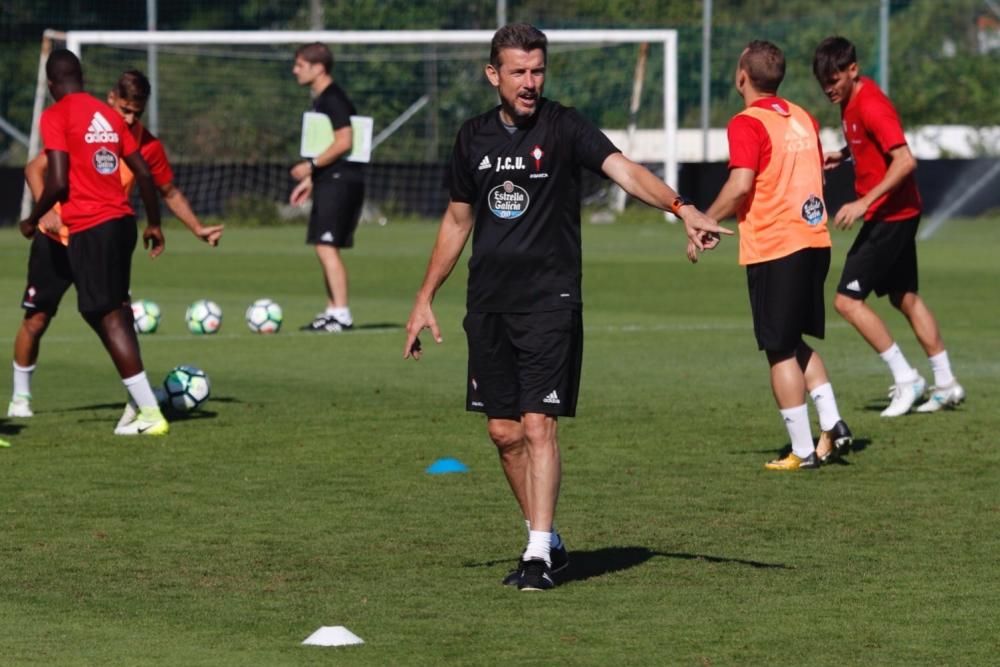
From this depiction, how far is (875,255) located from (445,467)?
3493 millimetres

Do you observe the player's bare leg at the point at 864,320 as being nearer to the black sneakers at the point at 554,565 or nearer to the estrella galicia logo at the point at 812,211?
the estrella galicia logo at the point at 812,211

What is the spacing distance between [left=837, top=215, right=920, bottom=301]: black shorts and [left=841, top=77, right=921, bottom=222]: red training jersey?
0.23 ft

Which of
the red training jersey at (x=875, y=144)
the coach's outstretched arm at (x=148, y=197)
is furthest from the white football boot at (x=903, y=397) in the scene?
the coach's outstretched arm at (x=148, y=197)

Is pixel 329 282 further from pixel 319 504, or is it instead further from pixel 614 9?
pixel 614 9

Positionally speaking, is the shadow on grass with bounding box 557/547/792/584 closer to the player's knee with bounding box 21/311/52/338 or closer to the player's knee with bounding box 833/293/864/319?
the player's knee with bounding box 833/293/864/319

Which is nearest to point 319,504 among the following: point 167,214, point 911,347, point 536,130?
point 536,130

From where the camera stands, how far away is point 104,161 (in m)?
11.7

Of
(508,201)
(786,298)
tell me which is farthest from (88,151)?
(508,201)

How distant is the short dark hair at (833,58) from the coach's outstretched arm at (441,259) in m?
4.59

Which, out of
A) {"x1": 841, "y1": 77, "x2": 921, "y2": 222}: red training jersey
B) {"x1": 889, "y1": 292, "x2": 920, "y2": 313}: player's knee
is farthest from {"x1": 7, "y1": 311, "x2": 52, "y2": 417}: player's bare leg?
{"x1": 889, "y1": 292, "x2": 920, "y2": 313}: player's knee

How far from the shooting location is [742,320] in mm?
19734

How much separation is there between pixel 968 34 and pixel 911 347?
165 feet

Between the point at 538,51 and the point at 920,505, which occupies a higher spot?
the point at 538,51

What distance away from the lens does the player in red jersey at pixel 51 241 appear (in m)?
12.3
